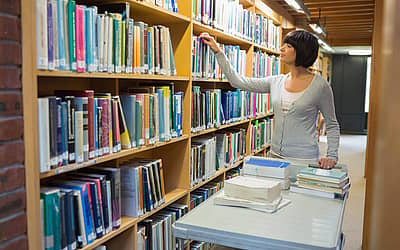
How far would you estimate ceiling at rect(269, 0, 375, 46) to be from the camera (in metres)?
5.31

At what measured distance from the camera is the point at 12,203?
1.34 metres

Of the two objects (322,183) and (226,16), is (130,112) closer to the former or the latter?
(322,183)

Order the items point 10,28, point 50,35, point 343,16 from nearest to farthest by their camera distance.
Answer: point 10,28 → point 50,35 → point 343,16

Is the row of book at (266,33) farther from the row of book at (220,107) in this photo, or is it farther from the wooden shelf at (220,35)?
the row of book at (220,107)

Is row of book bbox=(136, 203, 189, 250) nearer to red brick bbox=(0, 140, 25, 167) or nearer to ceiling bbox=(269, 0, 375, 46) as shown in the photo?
red brick bbox=(0, 140, 25, 167)

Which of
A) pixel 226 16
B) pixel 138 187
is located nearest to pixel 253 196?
pixel 138 187

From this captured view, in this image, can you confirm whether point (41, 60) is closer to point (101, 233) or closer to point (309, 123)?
point (101, 233)

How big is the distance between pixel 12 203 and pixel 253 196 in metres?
0.96

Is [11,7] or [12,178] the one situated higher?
[11,7]

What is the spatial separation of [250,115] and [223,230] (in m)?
2.56

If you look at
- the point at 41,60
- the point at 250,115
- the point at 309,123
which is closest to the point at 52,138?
the point at 41,60

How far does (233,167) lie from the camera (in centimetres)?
354

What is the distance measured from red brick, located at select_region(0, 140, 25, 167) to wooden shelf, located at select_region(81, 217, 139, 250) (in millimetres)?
526

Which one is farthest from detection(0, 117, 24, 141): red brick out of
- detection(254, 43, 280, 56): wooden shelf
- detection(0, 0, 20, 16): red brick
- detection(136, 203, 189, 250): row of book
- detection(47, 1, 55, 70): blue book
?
detection(254, 43, 280, 56): wooden shelf
